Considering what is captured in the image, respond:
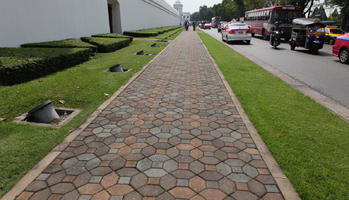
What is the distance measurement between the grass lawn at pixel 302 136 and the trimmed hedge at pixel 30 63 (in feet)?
19.0

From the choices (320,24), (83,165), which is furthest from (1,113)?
(320,24)

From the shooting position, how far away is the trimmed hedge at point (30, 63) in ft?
19.9

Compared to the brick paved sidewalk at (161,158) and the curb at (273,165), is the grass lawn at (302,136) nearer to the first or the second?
the curb at (273,165)

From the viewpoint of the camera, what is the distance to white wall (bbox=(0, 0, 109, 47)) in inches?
364

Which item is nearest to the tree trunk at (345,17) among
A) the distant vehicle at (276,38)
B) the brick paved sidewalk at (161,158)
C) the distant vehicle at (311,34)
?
the distant vehicle at (276,38)


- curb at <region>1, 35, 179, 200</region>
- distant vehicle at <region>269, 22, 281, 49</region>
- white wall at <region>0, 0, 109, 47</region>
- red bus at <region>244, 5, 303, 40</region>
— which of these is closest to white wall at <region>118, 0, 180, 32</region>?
white wall at <region>0, 0, 109, 47</region>

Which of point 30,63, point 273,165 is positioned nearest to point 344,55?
point 273,165

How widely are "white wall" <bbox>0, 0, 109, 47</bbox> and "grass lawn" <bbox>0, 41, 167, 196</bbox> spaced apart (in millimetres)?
3288

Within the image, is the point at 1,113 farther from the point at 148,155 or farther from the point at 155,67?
the point at 155,67

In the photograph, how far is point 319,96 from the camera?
5.96 m

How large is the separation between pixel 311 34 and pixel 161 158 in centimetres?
1366

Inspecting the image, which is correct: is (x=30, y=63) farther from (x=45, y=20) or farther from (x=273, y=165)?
(x=273, y=165)

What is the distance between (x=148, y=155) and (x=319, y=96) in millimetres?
4944

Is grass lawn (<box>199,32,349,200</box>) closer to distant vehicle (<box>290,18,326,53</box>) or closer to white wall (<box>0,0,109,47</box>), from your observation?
distant vehicle (<box>290,18,326,53</box>)
